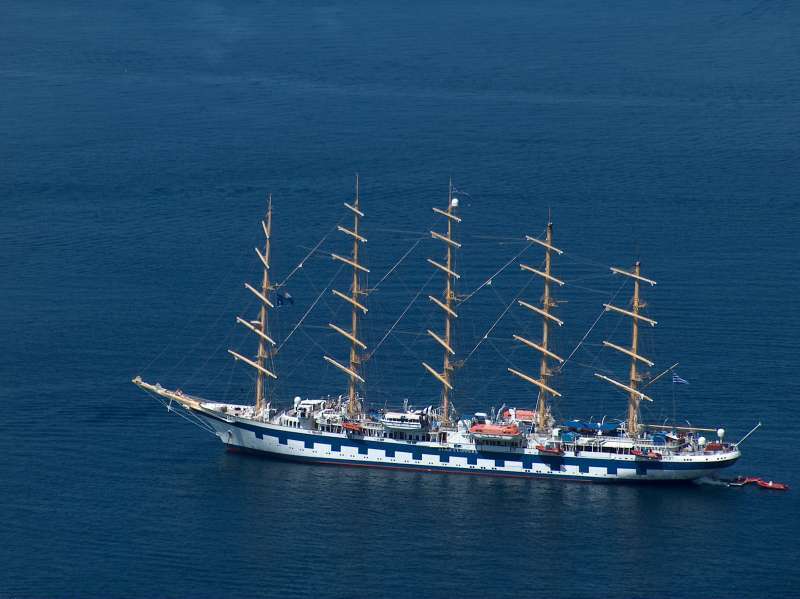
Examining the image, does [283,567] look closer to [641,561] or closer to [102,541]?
[102,541]

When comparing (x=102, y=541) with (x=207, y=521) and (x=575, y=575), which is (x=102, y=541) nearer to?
(x=207, y=521)

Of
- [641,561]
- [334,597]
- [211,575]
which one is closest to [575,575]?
[641,561]

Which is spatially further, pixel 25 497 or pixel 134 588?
pixel 25 497

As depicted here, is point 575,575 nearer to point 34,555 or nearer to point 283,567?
point 283,567

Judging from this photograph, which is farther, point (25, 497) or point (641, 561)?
point (25, 497)

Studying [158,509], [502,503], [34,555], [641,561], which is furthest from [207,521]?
[641,561]

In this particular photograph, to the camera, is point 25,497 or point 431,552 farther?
point 25,497

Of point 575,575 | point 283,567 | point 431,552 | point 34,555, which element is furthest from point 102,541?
point 575,575
